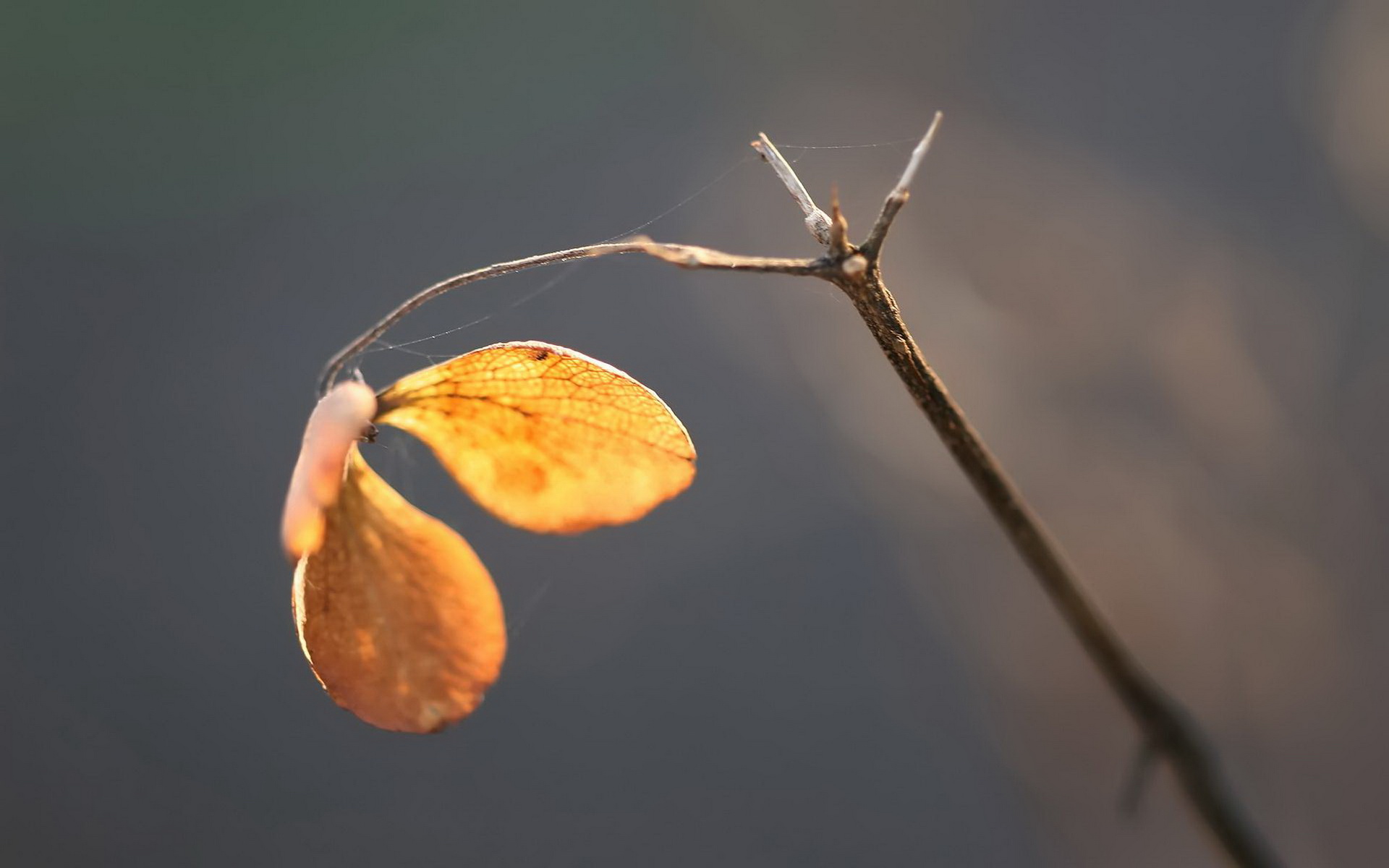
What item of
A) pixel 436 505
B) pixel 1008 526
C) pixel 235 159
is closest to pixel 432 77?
pixel 235 159

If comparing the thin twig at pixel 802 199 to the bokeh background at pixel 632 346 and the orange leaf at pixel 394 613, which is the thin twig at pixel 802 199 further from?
the bokeh background at pixel 632 346

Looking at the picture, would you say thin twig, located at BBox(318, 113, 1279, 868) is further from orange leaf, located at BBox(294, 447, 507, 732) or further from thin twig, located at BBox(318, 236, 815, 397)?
orange leaf, located at BBox(294, 447, 507, 732)

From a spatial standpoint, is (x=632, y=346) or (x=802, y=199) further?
(x=632, y=346)

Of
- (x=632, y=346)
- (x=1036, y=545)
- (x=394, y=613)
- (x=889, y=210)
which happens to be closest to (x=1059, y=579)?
(x=1036, y=545)

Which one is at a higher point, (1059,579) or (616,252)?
(616,252)

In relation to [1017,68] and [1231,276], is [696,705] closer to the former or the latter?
[1231,276]

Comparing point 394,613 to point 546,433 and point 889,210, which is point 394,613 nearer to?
point 546,433

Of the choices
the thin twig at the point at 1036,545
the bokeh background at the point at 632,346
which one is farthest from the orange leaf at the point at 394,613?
the bokeh background at the point at 632,346
